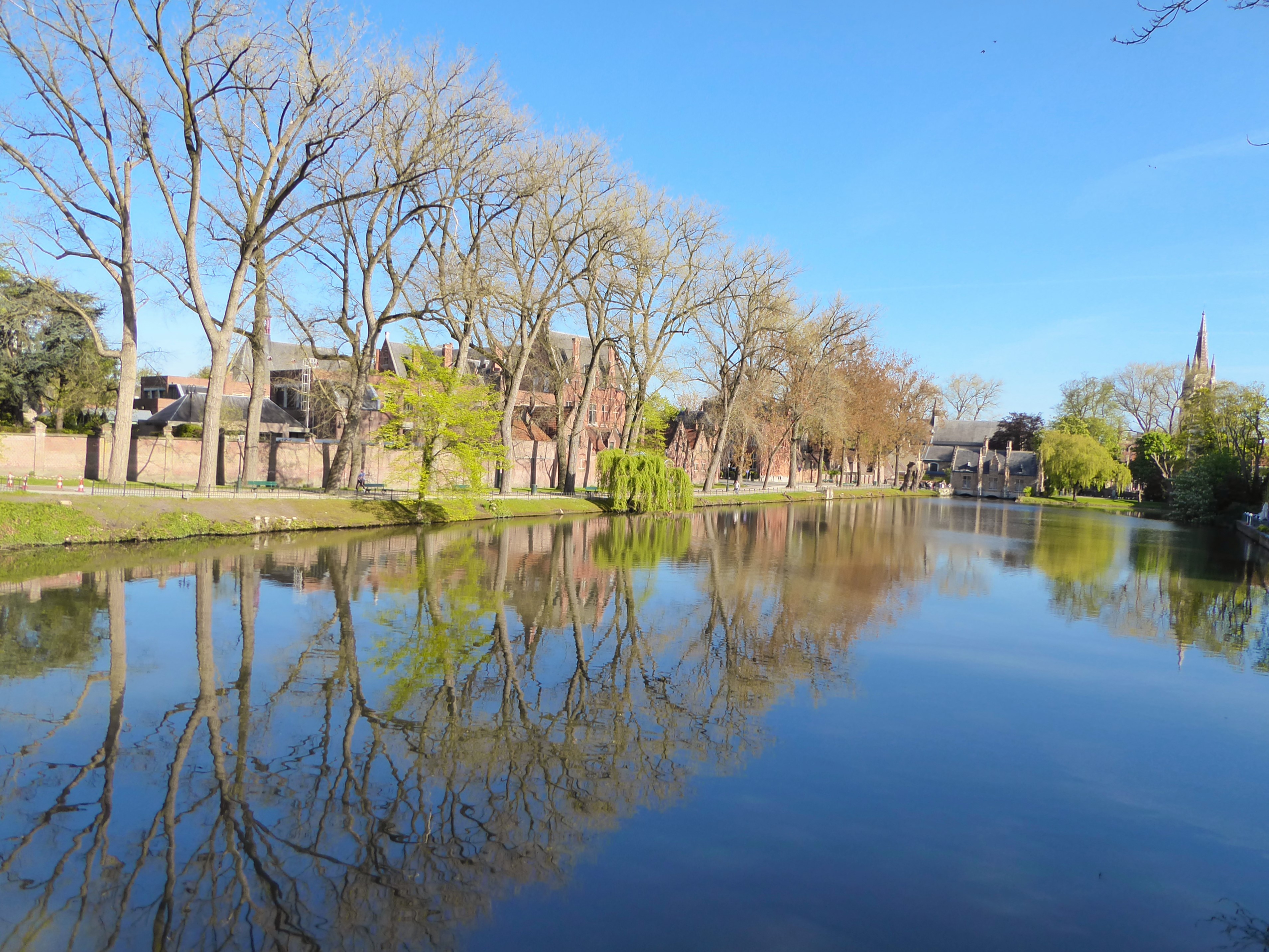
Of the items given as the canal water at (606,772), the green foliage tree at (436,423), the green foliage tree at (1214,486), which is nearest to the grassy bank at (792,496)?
the green foliage tree at (436,423)

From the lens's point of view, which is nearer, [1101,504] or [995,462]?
[1101,504]

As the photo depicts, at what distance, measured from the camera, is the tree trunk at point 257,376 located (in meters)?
30.0

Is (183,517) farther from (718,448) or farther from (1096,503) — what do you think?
(1096,503)

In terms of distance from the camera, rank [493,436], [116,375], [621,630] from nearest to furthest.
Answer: [621,630] → [493,436] → [116,375]

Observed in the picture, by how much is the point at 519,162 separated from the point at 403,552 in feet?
50.0

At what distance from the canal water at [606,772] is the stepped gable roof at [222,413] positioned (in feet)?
80.1

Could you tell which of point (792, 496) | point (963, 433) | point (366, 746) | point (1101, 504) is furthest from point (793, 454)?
point (963, 433)

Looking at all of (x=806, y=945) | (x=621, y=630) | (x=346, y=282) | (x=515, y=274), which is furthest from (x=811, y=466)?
(x=806, y=945)

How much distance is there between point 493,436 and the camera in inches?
1372

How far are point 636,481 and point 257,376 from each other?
16.5 m

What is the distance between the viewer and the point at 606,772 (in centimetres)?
805

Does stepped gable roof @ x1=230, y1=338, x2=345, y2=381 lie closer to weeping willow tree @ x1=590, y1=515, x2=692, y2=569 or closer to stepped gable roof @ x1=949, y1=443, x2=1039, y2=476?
weeping willow tree @ x1=590, y1=515, x2=692, y2=569

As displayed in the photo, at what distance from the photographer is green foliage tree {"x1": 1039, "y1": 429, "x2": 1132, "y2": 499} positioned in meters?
80.4

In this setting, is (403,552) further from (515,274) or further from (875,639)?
(515,274)
